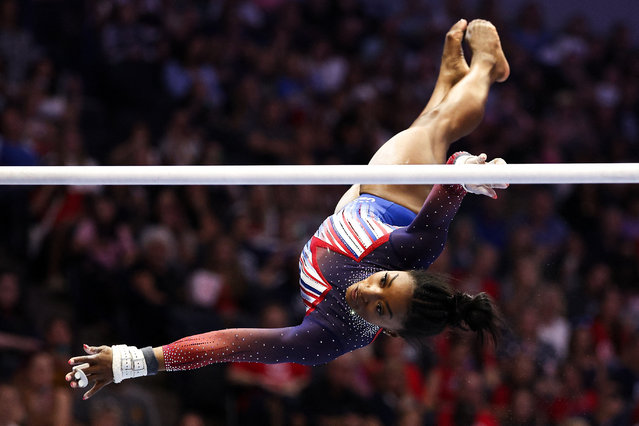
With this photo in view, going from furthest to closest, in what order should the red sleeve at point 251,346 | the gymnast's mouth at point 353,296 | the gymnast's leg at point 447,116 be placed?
the gymnast's leg at point 447,116 → the red sleeve at point 251,346 → the gymnast's mouth at point 353,296

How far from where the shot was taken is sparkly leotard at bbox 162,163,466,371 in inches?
143

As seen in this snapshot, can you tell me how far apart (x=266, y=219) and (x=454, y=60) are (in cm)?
309

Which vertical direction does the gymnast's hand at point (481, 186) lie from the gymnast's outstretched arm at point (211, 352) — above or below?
above

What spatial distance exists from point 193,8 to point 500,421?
5137 mm

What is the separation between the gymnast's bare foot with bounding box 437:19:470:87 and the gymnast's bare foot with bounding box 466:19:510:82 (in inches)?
Result: 3.1

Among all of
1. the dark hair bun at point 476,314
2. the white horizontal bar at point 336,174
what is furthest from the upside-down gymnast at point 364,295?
the white horizontal bar at point 336,174

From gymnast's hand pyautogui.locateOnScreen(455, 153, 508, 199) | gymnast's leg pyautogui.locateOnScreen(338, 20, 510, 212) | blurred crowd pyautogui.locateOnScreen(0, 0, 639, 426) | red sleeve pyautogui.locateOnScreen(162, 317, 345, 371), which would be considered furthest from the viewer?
blurred crowd pyautogui.locateOnScreen(0, 0, 639, 426)

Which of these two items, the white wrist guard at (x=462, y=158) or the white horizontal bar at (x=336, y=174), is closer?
the white horizontal bar at (x=336, y=174)

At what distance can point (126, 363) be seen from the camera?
3584 mm

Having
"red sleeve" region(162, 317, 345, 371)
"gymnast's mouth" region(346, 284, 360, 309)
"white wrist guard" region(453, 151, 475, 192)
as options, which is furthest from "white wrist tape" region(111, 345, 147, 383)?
"white wrist guard" region(453, 151, 475, 192)

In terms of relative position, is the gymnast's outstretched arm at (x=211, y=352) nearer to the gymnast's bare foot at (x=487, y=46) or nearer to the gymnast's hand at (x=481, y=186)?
the gymnast's hand at (x=481, y=186)

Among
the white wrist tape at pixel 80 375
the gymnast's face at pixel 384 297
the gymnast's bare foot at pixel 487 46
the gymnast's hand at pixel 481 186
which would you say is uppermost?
the gymnast's bare foot at pixel 487 46

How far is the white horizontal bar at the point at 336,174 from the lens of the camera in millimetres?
3174

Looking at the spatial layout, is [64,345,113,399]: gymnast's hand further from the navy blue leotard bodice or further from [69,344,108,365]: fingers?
the navy blue leotard bodice
